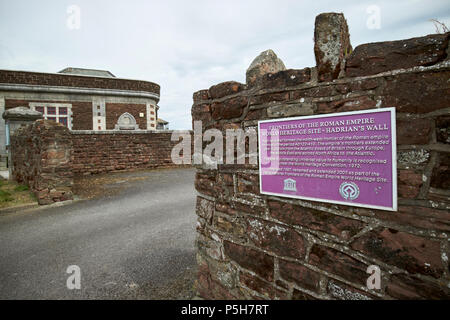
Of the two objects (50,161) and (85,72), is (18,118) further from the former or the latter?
(85,72)

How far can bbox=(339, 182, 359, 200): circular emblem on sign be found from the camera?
1.53 metres

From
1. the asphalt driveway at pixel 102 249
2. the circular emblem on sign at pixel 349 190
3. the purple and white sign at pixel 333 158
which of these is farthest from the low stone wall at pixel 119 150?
the circular emblem on sign at pixel 349 190

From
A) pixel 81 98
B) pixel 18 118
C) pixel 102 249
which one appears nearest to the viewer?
pixel 102 249

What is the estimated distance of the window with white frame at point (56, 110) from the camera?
17.0 m

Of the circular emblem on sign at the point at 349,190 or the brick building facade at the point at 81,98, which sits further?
the brick building facade at the point at 81,98

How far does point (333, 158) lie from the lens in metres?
1.62

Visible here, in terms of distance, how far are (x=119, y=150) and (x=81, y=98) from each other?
9.20m

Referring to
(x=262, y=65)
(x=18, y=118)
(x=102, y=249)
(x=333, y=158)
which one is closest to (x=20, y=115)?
(x=18, y=118)

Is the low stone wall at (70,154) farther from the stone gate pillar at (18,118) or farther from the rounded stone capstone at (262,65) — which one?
the rounded stone capstone at (262,65)

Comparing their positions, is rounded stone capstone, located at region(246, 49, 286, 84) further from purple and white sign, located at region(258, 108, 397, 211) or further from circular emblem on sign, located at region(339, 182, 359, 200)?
circular emblem on sign, located at region(339, 182, 359, 200)

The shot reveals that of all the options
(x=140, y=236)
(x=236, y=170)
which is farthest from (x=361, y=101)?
(x=140, y=236)

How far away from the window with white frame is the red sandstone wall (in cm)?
1942
